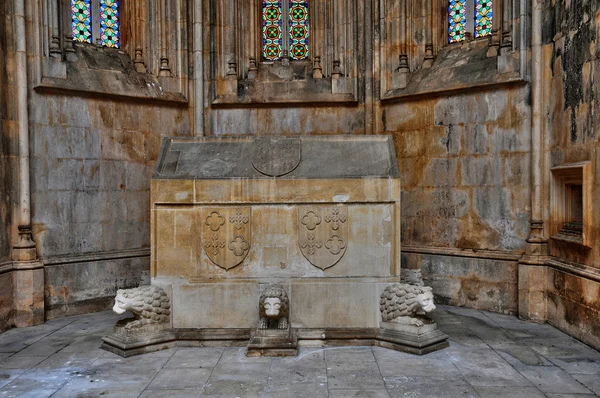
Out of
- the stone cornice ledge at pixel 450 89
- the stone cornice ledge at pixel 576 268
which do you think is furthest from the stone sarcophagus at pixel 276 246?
the stone cornice ledge at pixel 450 89

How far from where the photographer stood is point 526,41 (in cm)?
750

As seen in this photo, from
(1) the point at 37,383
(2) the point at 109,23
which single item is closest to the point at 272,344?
(1) the point at 37,383

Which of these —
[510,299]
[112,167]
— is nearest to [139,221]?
[112,167]

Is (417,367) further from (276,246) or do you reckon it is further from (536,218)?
(536,218)

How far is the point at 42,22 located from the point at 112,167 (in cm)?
242

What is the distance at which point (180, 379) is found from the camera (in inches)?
194

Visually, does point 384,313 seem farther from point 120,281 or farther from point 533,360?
point 120,281

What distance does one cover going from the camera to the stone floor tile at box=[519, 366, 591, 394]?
15.1ft

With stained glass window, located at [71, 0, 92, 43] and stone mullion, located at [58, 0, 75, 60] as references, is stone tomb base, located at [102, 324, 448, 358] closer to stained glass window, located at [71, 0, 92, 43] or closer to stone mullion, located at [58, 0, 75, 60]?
stone mullion, located at [58, 0, 75, 60]

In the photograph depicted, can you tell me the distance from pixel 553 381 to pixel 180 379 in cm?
361

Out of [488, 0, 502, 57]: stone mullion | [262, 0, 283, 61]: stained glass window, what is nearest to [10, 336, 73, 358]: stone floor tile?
[262, 0, 283, 61]: stained glass window

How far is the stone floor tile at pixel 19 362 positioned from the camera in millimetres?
5395

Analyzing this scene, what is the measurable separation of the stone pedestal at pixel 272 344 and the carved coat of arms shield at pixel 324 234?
0.93 meters

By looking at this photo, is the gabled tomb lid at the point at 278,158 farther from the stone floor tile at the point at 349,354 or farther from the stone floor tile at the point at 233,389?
the stone floor tile at the point at 233,389
